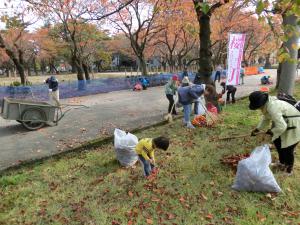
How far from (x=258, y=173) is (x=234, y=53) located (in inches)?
254

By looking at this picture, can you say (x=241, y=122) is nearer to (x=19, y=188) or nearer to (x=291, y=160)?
(x=291, y=160)

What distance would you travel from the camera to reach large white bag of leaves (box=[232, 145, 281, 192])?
14.5 feet

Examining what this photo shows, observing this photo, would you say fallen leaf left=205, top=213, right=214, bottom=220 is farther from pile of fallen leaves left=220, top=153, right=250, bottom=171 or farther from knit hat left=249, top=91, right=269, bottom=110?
knit hat left=249, top=91, right=269, bottom=110

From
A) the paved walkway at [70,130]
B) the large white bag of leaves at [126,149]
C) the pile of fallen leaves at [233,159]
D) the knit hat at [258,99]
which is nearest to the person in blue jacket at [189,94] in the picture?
the paved walkway at [70,130]

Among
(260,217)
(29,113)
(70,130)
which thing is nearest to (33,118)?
(29,113)

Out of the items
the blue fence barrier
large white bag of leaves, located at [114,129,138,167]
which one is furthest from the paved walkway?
the blue fence barrier

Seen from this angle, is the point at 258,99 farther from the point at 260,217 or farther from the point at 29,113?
the point at 29,113

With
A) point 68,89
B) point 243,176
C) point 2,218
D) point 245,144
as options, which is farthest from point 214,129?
point 68,89

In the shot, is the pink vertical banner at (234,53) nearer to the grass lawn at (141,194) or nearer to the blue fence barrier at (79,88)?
the grass lawn at (141,194)

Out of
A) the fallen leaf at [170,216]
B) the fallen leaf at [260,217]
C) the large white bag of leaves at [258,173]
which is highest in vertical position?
the large white bag of leaves at [258,173]

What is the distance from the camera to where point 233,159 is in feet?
18.7

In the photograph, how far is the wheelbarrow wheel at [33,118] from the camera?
29.4ft

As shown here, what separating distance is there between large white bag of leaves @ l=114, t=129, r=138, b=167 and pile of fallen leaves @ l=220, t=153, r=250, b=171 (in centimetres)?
172

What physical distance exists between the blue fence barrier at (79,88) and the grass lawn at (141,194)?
405 inches
